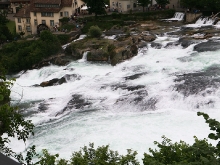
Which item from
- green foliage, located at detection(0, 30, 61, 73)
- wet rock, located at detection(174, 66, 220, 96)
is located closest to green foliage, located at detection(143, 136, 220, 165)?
wet rock, located at detection(174, 66, 220, 96)

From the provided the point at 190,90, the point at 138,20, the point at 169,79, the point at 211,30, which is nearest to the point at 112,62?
the point at 169,79

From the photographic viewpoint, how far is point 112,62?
45594 mm

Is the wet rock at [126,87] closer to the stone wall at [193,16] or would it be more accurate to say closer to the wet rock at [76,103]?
the wet rock at [76,103]

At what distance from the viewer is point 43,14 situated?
208 ft

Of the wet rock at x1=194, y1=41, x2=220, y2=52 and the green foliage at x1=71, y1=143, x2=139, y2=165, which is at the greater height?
the wet rock at x1=194, y1=41, x2=220, y2=52

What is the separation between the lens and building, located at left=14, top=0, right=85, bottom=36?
63.0 metres

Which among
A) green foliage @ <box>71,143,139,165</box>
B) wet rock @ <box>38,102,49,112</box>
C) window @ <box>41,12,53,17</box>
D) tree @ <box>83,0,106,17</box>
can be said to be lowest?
wet rock @ <box>38,102,49,112</box>

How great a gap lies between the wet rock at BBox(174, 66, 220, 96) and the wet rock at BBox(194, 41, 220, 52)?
24.4 feet

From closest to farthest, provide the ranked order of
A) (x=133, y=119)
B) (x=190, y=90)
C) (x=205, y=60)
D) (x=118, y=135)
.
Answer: (x=118, y=135) → (x=133, y=119) → (x=190, y=90) → (x=205, y=60)

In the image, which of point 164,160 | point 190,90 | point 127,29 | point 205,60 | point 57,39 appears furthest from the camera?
point 127,29

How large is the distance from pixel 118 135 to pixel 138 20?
4303cm

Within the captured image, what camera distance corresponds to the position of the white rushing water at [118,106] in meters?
26.9

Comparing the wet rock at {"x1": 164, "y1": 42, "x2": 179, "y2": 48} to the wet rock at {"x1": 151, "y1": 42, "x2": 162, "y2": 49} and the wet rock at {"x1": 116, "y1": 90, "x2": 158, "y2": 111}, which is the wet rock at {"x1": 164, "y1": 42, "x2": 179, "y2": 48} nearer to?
the wet rock at {"x1": 151, "y1": 42, "x2": 162, "y2": 49}

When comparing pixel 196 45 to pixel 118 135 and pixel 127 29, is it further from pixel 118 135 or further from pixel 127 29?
pixel 118 135
